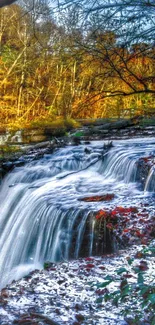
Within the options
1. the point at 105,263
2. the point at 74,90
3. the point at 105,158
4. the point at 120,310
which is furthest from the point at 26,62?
the point at 120,310

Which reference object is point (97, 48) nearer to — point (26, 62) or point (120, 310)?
point (120, 310)

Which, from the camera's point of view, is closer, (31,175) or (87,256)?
(87,256)

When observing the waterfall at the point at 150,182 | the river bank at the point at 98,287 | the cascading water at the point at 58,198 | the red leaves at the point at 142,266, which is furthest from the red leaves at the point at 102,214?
the waterfall at the point at 150,182

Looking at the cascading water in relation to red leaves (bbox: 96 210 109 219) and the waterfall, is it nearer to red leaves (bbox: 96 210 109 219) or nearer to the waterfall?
the waterfall

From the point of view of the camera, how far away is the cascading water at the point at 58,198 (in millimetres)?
6432

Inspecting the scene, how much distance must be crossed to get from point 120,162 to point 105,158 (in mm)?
716

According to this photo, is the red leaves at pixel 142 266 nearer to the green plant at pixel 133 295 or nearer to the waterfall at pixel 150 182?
the green plant at pixel 133 295

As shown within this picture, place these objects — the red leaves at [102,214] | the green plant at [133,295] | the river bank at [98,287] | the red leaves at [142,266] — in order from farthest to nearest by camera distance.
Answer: the red leaves at [102,214] < the red leaves at [142,266] < the river bank at [98,287] < the green plant at [133,295]

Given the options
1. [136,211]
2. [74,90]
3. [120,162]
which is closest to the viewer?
[136,211]

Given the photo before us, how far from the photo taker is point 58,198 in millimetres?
7551

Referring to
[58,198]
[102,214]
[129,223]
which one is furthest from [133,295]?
[58,198]

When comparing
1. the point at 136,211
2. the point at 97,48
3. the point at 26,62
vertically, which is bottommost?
the point at 136,211

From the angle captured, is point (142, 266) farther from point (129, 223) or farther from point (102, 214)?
point (102, 214)

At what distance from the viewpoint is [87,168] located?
9.87 metres
